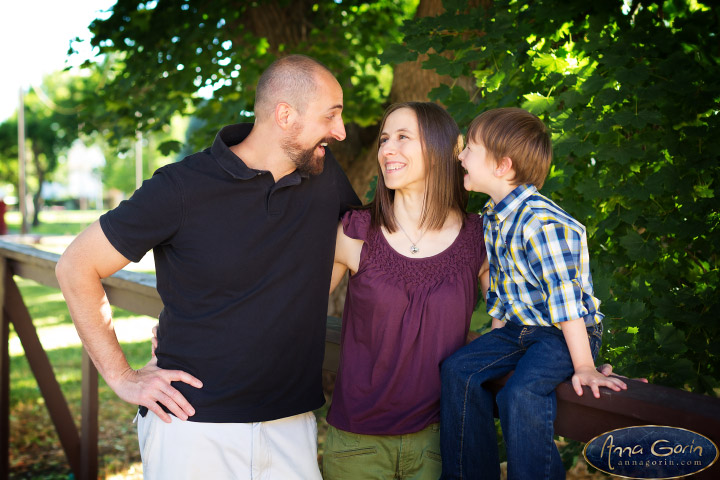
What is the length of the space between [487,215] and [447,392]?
570 mm

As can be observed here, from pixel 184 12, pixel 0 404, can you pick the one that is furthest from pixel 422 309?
pixel 0 404

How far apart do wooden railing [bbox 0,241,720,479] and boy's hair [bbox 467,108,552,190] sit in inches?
25.4

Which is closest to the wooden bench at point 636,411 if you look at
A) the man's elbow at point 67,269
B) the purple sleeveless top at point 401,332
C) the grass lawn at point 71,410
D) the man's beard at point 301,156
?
the purple sleeveless top at point 401,332

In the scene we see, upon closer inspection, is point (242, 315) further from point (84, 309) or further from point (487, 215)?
point (487, 215)

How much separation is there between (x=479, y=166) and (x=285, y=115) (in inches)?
26.9

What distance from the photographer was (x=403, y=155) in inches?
86.4

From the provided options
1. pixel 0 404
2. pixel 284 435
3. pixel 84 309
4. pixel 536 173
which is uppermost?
pixel 536 173

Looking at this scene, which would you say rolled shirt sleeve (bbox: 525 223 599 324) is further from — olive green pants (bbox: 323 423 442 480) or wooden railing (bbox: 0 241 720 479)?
olive green pants (bbox: 323 423 442 480)

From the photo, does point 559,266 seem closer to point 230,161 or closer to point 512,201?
point 512,201

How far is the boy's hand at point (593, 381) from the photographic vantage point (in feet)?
5.22

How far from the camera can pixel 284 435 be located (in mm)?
2182

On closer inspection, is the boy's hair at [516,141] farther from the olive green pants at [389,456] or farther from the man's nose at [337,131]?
the olive green pants at [389,456]

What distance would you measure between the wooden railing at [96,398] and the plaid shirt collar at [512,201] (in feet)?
1.58

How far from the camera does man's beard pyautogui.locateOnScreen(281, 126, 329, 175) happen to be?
226 centimetres
